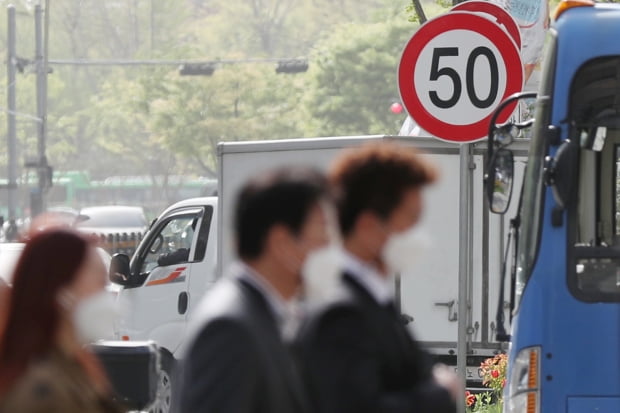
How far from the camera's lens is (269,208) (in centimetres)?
339

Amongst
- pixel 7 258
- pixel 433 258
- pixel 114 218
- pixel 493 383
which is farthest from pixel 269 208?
pixel 114 218

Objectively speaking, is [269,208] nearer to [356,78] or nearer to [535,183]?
[535,183]

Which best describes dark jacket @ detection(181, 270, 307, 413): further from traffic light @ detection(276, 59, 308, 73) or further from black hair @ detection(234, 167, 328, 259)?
traffic light @ detection(276, 59, 308, 73)

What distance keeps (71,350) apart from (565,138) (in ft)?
11.7

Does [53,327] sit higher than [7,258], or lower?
higher

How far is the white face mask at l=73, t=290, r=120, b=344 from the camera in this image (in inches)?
131

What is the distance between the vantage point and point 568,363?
244 inches

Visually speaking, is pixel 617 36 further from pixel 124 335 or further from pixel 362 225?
pixel 124 335

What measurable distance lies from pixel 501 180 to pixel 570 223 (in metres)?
0.36

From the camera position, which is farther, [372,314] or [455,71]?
[455,71]

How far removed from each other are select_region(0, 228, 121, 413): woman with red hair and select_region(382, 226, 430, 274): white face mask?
72 cm

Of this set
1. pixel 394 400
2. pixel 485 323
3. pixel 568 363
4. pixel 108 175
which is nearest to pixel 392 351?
pixel 394 400

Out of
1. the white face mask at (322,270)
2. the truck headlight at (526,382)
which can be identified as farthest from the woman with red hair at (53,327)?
the truck headlight at (526,382)

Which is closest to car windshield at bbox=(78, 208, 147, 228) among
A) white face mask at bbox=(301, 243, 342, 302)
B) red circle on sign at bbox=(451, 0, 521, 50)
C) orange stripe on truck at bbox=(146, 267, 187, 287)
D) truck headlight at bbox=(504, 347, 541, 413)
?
orange stripe on truck at bbox=(146, 267, 187, 287)
